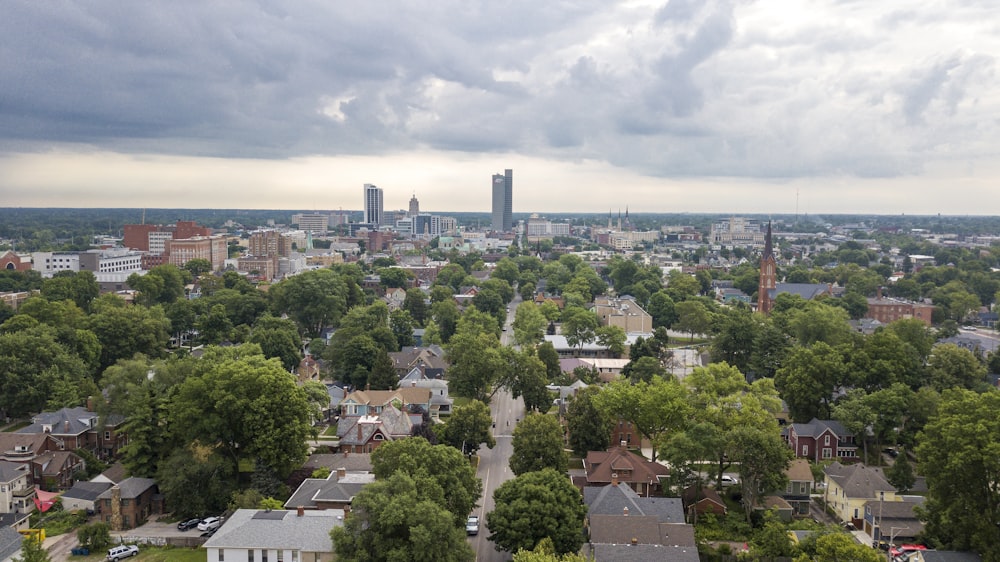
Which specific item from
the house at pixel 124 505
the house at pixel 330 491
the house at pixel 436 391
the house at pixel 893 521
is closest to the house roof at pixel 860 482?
the house at pixel 893 521

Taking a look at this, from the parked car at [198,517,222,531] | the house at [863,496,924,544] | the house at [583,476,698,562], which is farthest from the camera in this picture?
the parked car at [198,517,222,531]

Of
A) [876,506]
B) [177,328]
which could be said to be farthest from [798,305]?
[177,328]

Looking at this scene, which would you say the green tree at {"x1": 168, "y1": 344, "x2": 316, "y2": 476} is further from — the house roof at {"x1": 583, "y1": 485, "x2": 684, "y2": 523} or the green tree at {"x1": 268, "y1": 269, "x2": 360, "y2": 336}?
the green tree at {"x1": 268, "y1": 269, "x2": 360, "y2": 336}

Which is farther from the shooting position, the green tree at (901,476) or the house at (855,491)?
the green tree at (901,476)

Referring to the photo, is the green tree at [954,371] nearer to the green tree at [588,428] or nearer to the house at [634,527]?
the green tree at [588,428]

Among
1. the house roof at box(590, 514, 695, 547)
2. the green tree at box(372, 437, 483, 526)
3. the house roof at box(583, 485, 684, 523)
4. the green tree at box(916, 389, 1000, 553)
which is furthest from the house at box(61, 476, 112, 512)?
the green tree at box(916, 389, 1000, 553)
